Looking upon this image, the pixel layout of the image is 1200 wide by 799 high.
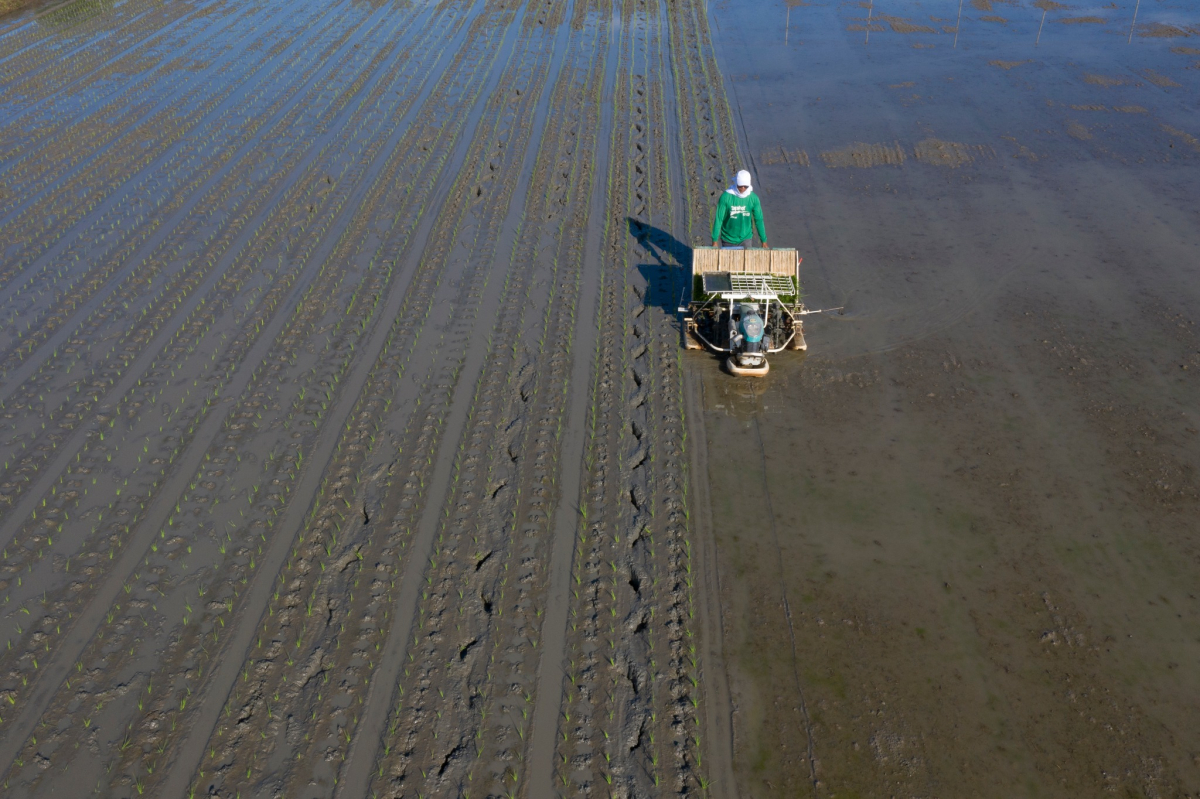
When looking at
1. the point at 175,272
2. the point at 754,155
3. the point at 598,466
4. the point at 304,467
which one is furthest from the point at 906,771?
the point at 754,155

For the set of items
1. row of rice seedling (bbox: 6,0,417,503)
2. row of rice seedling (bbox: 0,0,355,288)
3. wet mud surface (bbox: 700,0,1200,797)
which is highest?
row of rice seedling (bbox: 0,0,355,288)

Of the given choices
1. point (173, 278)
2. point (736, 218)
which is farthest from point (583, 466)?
point (173, 278)

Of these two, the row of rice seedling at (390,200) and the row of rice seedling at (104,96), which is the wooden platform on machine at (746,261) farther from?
the row of rice seedling at (104,96)

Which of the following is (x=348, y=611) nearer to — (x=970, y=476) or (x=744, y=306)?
(x=744, y=306)

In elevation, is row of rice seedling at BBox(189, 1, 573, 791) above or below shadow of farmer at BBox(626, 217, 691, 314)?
below

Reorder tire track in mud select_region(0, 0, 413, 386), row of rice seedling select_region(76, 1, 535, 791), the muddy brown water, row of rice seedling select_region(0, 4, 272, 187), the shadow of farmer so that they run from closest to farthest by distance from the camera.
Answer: the muddy brown water → row of rice seedling select_region(76, 1, 535, 791) → tire track in mud select_region(0, 0, 413, 386) → the shadow of farmer → row of rice seedling select_region(0, 4, 272, 187)

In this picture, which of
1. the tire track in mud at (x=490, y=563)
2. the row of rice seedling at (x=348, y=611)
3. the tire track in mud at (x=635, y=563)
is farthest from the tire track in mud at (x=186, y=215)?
the tire track in mud at (x=635, y=563)

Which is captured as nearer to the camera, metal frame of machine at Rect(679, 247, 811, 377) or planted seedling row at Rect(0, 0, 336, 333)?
metal frame of machine at Rect(679, 247, 811, 377)

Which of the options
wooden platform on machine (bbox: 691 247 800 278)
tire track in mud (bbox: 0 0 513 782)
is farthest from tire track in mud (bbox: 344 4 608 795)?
tire track in mud (bbox: 0 0 513 782)

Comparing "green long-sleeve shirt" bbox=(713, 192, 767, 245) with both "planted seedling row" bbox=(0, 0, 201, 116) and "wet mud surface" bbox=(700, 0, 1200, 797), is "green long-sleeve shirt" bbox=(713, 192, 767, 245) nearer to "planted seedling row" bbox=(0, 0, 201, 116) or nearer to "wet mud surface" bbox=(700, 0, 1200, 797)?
"wet mud surface" bbox=(700, 0, 1200, 797)
